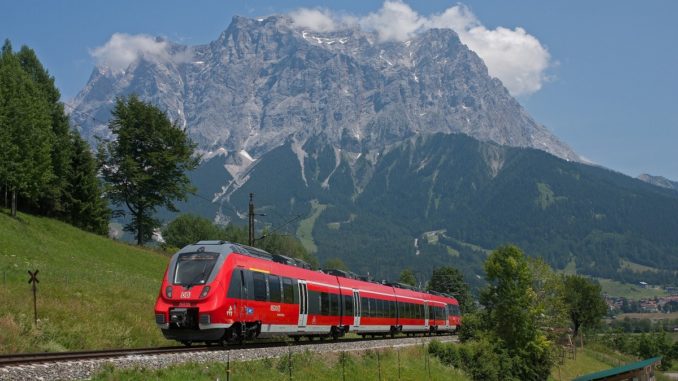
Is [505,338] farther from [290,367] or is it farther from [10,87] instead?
[10,87]

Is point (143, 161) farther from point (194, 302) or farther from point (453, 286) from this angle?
point (453, 286)

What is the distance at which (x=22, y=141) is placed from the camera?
179 feet

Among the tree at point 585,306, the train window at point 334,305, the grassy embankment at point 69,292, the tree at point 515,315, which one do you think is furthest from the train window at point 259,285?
the tree at point 585,306

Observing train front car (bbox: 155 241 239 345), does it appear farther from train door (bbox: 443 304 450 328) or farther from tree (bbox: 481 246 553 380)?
train door (bbox: 443 304 450 328)

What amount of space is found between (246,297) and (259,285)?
1.53 metres

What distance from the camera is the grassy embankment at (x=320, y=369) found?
18.3 m

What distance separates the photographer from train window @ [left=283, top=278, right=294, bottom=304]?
31.1m

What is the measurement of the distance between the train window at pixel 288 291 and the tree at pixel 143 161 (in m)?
44.0

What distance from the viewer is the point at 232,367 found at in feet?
69.1

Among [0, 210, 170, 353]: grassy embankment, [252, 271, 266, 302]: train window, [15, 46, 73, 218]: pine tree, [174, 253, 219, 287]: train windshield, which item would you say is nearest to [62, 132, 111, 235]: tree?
[15, 46, 73, 218]: pine tree

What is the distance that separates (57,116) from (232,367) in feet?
179

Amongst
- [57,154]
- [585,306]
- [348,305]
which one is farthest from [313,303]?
[585,306]

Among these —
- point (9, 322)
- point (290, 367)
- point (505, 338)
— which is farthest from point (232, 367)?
point (505, 338)

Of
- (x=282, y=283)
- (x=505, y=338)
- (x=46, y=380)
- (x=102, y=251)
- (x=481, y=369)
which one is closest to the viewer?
(x=46, y=380)
